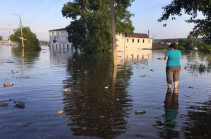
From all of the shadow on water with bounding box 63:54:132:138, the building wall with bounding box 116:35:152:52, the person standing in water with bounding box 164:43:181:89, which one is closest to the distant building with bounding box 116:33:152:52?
the building wall with bounding box 116:35:152:52

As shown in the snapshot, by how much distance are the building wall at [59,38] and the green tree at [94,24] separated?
37.9m

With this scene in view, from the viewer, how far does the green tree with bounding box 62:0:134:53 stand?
34.2 metres

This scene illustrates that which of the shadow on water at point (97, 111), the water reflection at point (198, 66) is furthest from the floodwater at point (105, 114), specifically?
the water reflection at point (198, 66)

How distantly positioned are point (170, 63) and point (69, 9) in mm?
37863

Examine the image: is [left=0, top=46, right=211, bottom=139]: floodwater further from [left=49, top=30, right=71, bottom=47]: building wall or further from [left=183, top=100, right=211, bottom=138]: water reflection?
[left=49, top=30, right=71, bottom=47]: building wall

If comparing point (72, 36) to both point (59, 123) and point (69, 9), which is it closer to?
point (69, 9)

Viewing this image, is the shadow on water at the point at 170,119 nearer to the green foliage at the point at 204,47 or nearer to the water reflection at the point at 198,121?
the water reflection at the point at 198,121

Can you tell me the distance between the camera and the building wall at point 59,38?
81731mm

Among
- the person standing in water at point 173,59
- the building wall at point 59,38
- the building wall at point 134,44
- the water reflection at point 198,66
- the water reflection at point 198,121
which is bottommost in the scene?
the water reflection at point 198,121

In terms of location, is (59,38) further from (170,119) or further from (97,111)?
(170,119)

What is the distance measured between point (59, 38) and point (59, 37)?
17.2 inches

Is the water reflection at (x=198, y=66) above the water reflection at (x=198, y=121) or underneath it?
above

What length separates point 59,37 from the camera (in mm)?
84438

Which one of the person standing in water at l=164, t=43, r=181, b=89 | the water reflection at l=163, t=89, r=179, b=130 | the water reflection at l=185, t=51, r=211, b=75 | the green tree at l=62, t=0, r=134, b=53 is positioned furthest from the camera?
the green tree at l=62, t=0, r=134, b=53
